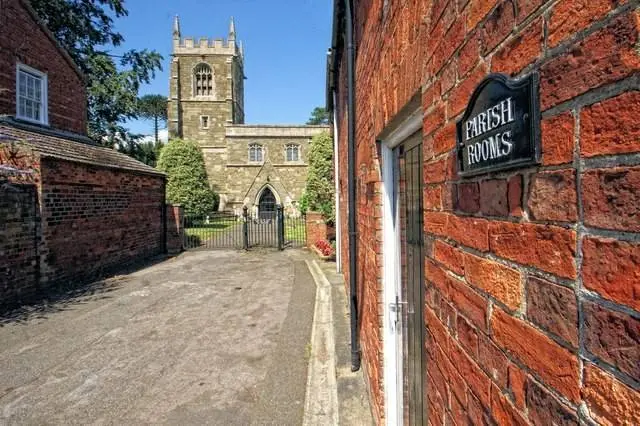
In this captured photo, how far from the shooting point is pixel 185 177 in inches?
1215

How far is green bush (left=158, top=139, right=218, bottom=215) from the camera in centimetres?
3070

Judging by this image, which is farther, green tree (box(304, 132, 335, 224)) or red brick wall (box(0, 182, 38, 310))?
green tree (box(304, 132, 335, 224))

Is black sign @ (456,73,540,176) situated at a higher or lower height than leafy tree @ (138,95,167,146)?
lower

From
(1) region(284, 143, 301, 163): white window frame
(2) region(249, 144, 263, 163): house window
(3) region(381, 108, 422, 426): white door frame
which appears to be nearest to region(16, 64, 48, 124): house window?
(3) region(381, 108, 422, 426): white door frame

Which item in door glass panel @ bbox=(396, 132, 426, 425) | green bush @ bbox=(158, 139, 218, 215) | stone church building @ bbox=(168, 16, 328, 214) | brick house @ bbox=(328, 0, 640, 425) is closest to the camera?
brick house @ bbox=(328, 0, 640, 425)

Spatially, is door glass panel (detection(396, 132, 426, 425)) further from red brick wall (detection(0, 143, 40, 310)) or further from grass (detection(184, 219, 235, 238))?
grass (detection(184, 219, 235, 238))

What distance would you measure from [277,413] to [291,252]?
11118 millimetres

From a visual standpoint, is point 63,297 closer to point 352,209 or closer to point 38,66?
point 352,209

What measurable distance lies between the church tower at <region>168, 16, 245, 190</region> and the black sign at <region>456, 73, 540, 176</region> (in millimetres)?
39126

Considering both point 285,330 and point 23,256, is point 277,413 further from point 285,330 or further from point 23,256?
point 23,256

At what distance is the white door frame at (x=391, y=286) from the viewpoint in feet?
8.77

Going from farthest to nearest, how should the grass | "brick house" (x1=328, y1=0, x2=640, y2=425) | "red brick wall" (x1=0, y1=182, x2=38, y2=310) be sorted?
the grass, "red brick wall" (x1=0, y1=182, x2=38, y2=310), "brick house" (x1=328, y1=0, x2=640, y2=425)

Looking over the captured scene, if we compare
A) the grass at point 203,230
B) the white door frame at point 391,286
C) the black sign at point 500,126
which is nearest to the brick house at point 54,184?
the grass at point 203,230

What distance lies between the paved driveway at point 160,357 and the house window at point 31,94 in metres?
6.29
